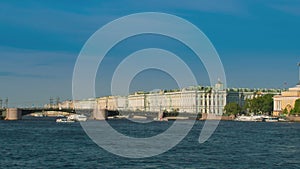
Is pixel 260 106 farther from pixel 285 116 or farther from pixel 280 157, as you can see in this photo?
pixel 280 157

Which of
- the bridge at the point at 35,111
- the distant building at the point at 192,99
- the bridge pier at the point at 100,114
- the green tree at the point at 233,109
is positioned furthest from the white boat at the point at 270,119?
the distant building at the point at 192,99

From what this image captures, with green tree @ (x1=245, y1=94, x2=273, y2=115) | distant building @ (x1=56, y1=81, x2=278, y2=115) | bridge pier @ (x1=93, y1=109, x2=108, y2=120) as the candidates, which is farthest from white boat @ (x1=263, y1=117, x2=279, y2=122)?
distant building @ (x1=56, y1=81, x2=278, y2=115)

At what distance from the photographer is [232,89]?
128875 millimetres

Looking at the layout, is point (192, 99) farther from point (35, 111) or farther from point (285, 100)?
point (35, 111)

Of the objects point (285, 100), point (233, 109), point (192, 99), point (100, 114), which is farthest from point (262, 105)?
point (100, 114)

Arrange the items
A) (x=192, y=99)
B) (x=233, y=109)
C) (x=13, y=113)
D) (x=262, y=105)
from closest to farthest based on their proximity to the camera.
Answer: (x=13, y=113), (x=262, y=105), (x=233, y=109), (x=192, y=99)

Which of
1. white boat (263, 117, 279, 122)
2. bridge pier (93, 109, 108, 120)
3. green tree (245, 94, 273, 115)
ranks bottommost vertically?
white boat (263, 117, 279, 122)

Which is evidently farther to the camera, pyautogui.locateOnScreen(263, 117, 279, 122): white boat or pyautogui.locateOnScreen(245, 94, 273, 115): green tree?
pyautogui.locateOnScreen(245, 94, 273, 115): green tree

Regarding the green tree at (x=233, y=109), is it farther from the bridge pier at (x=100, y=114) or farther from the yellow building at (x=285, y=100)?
the bridge pier at (x=100, y=114)

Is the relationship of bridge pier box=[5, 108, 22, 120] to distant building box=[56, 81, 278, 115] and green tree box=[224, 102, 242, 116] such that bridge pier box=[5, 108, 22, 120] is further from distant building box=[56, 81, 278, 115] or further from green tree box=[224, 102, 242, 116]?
green tree box=[224, 102, 242, 116]

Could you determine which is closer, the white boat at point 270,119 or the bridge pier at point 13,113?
the bridge pier at point 13,113

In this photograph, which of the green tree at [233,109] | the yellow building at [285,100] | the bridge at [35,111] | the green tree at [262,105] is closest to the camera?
the bridge at [35,111]

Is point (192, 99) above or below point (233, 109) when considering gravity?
above

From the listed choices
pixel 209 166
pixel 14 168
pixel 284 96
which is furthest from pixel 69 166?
pixel 284 96
